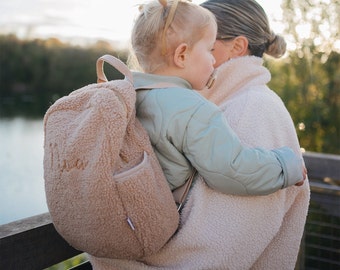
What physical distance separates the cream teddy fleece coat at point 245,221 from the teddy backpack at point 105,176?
4.4 inches

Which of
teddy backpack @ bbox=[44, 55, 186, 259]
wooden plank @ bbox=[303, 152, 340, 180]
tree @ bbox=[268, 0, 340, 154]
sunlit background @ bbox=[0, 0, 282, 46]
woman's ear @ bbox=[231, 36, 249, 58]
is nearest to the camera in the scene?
teddy backpack @ bbox=[44, 55, 186, 259]

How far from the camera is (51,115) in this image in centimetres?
126

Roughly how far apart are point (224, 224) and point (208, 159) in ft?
0.69

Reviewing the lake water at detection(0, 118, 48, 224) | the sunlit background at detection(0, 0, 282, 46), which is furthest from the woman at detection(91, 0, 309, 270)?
the lake water at detection(0, 118, 48, 224)

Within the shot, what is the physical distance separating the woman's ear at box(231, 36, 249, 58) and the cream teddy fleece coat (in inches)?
6.8

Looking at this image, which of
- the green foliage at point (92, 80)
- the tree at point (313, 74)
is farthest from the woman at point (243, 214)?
the tree at point (313, 74)

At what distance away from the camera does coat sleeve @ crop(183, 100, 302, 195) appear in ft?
4.20

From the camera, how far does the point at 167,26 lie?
1361 mm

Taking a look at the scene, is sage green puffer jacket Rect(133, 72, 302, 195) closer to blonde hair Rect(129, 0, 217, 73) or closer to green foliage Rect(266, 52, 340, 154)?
blonde hair Rect(129, 0, 217, 73)

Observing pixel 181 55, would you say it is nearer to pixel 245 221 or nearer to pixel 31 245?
pixel 245 221

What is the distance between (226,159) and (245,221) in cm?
22

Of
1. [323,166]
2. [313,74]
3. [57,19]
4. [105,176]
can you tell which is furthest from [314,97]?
[57,19]

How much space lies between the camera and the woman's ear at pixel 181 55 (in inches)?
54.2

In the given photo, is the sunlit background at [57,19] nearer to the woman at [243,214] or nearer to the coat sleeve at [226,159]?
the woman at [243,214]
